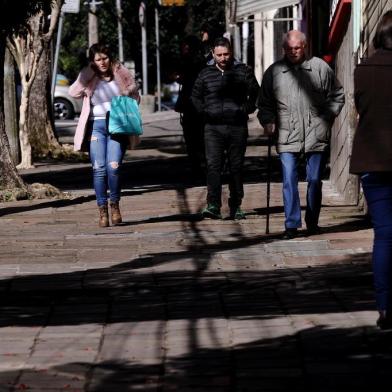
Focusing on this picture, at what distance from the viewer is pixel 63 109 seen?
4091 centimetres

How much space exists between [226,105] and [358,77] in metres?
5.47

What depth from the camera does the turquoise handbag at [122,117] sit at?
39.7 ft

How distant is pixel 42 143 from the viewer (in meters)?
23.2

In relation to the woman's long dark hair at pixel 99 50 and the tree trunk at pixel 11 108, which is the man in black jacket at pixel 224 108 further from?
the tree trunk at pixel 11 108

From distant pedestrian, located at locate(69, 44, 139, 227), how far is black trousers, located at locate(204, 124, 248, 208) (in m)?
0.83

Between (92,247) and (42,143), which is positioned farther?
(42,143)

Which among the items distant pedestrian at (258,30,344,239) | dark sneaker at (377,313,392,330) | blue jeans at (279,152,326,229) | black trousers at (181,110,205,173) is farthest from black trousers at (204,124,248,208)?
dark sneaker at (377,313,392,330)

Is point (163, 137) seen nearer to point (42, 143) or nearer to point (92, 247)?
point (42, 143)

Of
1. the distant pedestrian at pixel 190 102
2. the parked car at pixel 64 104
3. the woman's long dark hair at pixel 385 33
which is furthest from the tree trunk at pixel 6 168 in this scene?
the parked car at pixel 64 104

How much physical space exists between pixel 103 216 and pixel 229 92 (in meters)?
1.59

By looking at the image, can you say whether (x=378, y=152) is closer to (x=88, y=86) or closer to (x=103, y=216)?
(x=88, y=86)

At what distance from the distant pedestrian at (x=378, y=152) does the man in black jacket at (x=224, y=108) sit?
5.38 m

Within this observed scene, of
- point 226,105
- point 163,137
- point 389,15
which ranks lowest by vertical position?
point 163,137

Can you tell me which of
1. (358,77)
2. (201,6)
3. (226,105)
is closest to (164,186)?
(226,105)
